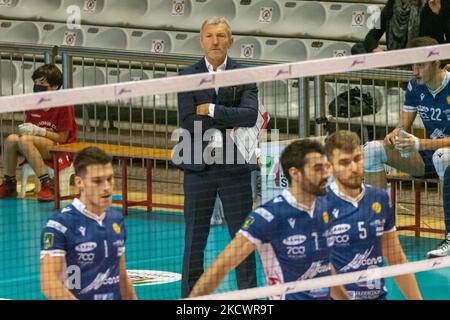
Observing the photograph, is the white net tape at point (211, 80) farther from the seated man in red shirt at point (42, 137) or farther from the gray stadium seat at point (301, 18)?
the gray stadium seat at point (301, 18)

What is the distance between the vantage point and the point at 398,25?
15305 mm

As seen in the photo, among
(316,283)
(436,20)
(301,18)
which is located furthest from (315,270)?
(301,18)

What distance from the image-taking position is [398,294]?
472 inches

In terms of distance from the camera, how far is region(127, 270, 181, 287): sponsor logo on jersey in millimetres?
12547

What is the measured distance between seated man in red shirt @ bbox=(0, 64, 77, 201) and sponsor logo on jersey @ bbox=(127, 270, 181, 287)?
2711 mm

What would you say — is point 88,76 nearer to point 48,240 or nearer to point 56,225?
point 56,225

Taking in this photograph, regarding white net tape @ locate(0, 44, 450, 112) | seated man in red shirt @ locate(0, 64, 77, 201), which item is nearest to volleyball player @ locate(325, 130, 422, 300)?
white net tape @ locate(0, 44, 450, 112)

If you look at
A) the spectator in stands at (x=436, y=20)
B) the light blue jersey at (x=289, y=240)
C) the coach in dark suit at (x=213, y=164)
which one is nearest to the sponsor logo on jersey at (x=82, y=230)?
the light blue jersey at (x=289, y=240)

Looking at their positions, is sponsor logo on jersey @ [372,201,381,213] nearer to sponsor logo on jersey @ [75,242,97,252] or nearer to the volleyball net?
the volleyball net

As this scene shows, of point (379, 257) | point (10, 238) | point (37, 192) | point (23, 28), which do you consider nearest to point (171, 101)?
point (37, 192)

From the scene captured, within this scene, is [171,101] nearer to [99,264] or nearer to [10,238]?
[10,238]

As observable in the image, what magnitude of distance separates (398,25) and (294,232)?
6.59 meters

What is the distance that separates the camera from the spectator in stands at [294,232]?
9047 mm
